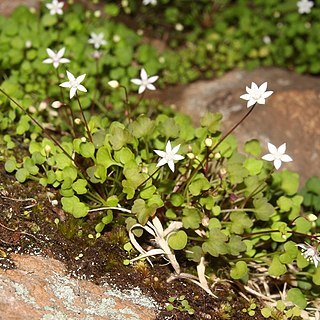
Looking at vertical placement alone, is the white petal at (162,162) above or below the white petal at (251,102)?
below

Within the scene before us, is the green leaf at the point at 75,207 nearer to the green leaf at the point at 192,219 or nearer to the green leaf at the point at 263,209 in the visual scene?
the green leaf at the point at 192,219

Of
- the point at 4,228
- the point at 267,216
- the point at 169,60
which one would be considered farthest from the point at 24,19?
the point at 267,216

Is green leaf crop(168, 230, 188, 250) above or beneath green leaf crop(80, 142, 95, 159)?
beneath

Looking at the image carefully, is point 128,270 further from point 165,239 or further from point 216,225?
point 216,225

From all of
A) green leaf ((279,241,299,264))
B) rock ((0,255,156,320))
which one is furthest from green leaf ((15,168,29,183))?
green leaf ((279,241,299,264))

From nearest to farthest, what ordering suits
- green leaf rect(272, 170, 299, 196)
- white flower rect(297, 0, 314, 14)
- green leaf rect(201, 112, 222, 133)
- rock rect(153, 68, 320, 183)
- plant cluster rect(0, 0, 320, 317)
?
plant cluster rect(0, 0, 320, 317) → green leaf rect(201, 112, 222, 133) → green leaf rect(272, 170, 299, 196) → rock rect(153, 68, 320, 183) → white flower rect(297, 0, 314, 14)

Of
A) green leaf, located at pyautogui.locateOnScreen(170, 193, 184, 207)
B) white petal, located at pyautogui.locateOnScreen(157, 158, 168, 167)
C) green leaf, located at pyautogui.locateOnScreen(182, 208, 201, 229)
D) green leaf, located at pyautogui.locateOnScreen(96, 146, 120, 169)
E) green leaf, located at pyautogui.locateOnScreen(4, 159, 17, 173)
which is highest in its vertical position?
white petal, located at pyautogui.locateOnScreen(157, 158, 168, 167)

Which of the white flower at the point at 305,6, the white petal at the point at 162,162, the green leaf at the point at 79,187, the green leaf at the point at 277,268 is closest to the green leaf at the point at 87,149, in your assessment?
the green leaf at the point at 79,187

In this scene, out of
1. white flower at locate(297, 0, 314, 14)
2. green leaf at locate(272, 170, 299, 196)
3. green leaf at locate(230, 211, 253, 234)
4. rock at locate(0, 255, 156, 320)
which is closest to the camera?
rock at locate(0, 255, 156, 320)

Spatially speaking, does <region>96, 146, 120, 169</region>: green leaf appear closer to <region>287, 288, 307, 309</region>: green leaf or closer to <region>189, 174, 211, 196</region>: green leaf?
<region>189, 174, 211, 196</region>: green leaf
